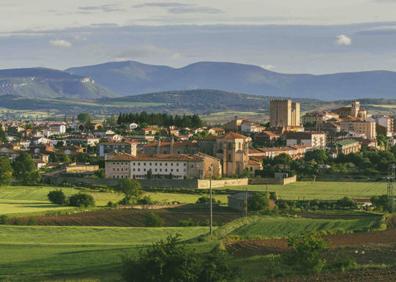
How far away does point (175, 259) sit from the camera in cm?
2150

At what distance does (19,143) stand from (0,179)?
96.3ft

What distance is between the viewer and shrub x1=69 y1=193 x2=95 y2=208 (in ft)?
154

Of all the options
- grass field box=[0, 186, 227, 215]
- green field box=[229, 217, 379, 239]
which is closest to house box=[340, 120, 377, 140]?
grass field box=[0, 186, 227, 215]

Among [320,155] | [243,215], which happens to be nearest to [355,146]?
[320,155]

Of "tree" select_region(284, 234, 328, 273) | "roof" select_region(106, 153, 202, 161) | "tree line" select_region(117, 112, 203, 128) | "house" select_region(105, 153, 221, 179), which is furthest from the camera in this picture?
"tree line" select_region(117, 112, 203, 128)

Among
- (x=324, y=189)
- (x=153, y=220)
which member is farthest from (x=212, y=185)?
(x=153, y=220)

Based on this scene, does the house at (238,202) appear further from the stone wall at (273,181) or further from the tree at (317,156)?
the tree at (317,156)

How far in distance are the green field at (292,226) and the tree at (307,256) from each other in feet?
23.9

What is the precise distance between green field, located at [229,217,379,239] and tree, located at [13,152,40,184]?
74.6 feet

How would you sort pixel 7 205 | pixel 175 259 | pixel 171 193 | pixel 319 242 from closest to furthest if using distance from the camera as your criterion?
1. pixel 175 259
2. pixel 319 242
3. pixel 7 205
4. pixel 171 193

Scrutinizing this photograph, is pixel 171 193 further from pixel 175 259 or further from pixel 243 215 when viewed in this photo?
pixel 175 259

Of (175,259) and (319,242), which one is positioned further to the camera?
(319,242)

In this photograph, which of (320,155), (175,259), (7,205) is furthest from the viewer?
(320,155)

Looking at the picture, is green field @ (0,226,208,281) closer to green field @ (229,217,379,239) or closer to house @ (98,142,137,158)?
green field @ (229,217,379,239)
